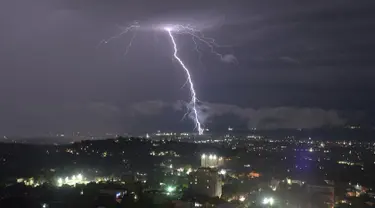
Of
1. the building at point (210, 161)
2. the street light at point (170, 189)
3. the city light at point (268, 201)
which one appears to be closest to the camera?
the city light at point (268, 201)

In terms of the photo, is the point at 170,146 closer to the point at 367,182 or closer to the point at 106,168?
the point at 106,168

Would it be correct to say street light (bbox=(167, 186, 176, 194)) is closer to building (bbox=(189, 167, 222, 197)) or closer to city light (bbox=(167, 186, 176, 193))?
city light (bbox=(167, 186, 176, 193))

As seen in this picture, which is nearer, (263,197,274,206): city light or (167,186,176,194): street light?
(263,197,274,206): city light

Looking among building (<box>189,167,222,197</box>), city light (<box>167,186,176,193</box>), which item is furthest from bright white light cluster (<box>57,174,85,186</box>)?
building (<box>189,167,222,197</box>)

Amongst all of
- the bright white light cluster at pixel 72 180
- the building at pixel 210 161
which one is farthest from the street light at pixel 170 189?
the building at pixel 210 161

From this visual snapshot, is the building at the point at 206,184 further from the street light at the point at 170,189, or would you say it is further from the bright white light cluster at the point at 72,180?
the bright white light cluster at the point at 72,180

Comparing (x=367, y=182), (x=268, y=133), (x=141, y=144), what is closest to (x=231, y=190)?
(x=367, y=182)

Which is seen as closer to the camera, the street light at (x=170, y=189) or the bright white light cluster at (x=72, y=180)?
the street light at (x=170, y=189)

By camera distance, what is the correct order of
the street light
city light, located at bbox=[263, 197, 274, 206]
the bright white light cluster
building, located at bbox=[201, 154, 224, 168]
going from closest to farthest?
1. city light, located at bbox=[263, 197, 274, 206]
2. the street light
3. the bright white light cluster
4. building, located at bbox=[201, 154, 224, 168]
